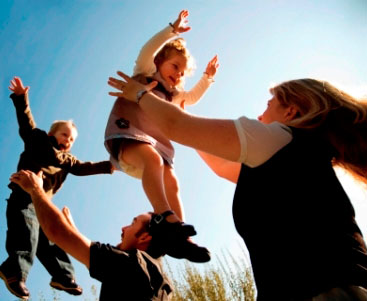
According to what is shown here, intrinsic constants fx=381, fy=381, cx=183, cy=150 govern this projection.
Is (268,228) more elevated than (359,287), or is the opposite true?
(268,228)

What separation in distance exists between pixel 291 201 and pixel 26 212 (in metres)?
3.24

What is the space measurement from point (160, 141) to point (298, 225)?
1.77 metres

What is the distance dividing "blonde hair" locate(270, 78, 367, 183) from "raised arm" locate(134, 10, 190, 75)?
1616mm

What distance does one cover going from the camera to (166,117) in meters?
1.51

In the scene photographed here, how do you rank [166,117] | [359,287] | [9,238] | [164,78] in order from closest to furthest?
1. [359,287]
2. [166,117]
3. [164,78]
4. [9,238]

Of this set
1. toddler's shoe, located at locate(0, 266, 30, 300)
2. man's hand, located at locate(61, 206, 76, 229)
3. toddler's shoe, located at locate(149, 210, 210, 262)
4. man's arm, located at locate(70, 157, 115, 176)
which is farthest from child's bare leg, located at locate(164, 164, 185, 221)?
toddler's shoe, located at locate(0, 266, 30, 300)

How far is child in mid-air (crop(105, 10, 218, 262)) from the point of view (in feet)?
6.94

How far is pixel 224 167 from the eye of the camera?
7.31 ft

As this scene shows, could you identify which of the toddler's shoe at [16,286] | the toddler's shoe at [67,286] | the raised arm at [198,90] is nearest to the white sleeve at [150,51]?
the raised arm at [198,90]

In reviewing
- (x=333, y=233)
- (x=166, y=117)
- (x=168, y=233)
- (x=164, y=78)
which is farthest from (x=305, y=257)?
(x=164, y=78)

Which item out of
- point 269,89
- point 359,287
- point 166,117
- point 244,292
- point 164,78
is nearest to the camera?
point 359,287

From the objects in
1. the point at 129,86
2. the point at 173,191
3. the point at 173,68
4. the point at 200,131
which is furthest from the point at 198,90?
the point at 200,131

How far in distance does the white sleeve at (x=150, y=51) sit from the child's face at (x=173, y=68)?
0.52ft

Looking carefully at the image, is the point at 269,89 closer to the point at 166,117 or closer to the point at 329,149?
the point at 329,149
